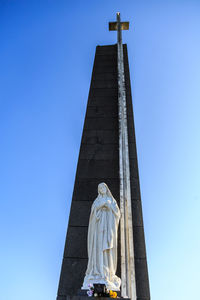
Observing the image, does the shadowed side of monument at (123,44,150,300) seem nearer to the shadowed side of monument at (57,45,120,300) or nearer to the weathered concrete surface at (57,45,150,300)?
the weathered concrete surface at (57,45,150,300)

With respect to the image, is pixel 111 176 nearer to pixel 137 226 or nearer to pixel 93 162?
pixel 93 162

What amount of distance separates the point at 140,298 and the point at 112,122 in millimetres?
5739

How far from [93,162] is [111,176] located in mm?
856

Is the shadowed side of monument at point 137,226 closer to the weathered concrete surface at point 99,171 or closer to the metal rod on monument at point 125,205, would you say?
the weathered concrete surface at point 99,171

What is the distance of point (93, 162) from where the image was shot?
28.6 feet

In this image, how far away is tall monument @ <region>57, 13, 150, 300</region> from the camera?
6.60 meters

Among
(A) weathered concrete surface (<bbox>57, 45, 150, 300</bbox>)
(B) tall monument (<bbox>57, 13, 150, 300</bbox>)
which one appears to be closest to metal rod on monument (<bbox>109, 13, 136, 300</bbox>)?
(B) tall monument (<bbox>57, 13, 150, 300</bbox>)

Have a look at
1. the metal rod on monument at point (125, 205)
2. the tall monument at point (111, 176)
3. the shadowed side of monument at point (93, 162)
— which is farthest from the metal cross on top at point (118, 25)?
the metal rod on monument at point (125, 205)

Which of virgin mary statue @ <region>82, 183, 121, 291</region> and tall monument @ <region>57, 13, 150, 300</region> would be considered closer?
virgin mary statue @ <region>82, 183, 121, 291</region>

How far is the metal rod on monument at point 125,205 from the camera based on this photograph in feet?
20.0

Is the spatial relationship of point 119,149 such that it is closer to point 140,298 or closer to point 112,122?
point 112,122

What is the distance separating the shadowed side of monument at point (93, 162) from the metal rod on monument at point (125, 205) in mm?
360

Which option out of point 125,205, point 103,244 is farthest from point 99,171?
point 103,244

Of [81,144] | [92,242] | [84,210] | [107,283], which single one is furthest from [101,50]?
[107,283]
